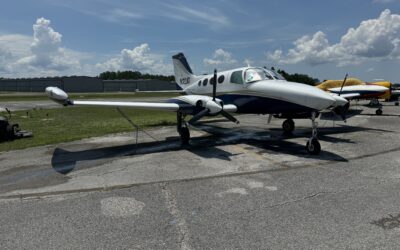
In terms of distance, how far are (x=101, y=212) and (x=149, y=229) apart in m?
1.24

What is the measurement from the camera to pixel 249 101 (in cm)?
1326

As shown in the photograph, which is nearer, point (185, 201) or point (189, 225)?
point (189, 225)

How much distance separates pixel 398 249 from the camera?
4.28 m

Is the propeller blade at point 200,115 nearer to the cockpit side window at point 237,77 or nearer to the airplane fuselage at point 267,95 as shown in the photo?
the airplane fuselage at point 267,95

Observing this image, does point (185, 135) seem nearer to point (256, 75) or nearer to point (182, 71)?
point (256, 75)

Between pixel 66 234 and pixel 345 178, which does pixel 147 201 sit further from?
pixel 345 178

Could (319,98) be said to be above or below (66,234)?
above

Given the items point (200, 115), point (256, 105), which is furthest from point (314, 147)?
point (200, 115)

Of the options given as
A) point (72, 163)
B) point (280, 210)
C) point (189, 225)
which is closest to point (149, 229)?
point (189, 225)

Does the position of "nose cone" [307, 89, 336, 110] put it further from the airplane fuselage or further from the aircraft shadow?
the aircraft shadow

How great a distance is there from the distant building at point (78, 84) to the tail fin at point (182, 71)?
101691 mm

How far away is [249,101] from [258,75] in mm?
1191

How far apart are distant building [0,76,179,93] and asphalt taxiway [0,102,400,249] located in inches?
4467

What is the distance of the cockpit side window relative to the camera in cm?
1370
